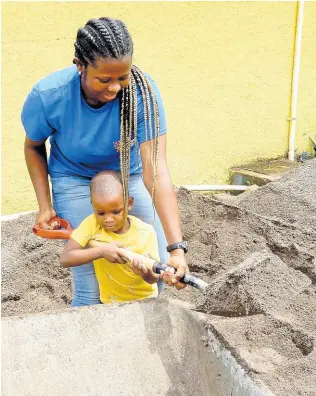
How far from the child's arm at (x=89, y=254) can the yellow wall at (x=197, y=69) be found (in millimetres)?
2220

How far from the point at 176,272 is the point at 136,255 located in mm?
220

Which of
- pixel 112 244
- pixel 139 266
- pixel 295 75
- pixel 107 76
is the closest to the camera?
pixel 107 76

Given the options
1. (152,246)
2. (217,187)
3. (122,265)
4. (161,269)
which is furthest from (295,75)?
(161,269)

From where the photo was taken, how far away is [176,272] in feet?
8.40

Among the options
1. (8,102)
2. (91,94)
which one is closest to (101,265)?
(91,94)

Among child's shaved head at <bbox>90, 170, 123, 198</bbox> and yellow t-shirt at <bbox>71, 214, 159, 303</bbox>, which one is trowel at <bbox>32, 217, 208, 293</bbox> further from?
child's shaved head at <bbox>90, 170, 123, 198</bbox>

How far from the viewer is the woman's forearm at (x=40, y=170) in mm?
3018

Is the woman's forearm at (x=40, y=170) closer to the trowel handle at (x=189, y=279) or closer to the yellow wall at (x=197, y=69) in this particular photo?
the trowel handle at (x=189, y=279)

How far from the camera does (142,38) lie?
5.30m

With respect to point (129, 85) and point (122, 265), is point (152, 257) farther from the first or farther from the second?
point (129, 85)

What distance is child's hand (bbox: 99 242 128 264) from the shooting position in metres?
2.75

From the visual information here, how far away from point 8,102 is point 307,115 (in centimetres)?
288

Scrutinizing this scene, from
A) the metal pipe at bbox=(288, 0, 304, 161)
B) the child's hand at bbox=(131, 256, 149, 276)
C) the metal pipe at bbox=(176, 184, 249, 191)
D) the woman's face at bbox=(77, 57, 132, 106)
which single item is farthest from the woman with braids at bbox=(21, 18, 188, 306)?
the metal pipe at bbox=(288, 0, 304, 161)

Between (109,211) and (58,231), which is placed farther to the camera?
(58,231)
